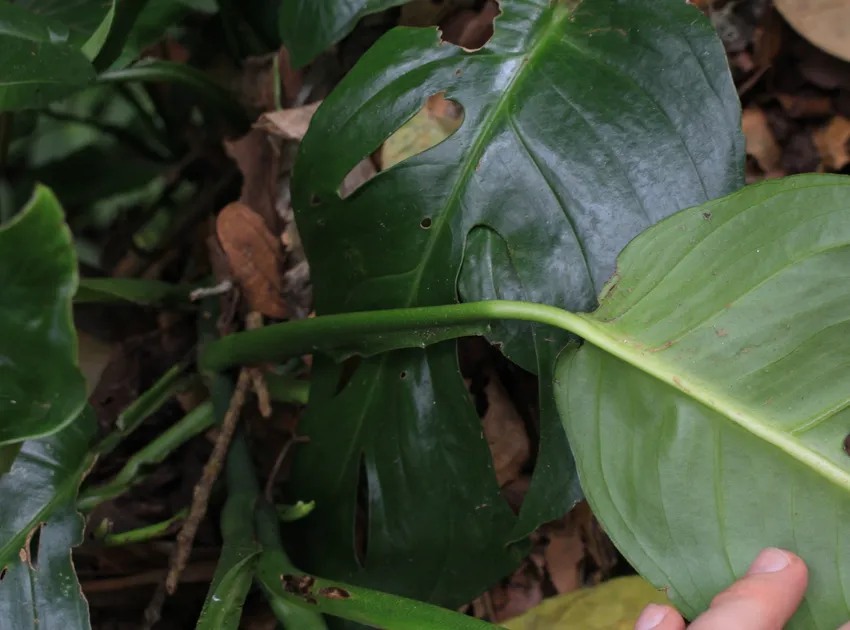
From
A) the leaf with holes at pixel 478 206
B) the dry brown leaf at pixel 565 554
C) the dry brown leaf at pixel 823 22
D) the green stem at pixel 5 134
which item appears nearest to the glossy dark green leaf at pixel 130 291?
the leaf with holes at pixel 478 206

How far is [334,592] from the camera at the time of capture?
0.57 meters

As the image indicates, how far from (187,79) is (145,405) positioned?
406mm

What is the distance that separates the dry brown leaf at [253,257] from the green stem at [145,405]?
12 cm

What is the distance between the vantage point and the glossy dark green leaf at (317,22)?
0.67m

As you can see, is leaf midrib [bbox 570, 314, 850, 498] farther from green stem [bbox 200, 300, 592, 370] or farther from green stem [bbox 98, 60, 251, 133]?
green stem [bbox 98, 60, 251, 133]

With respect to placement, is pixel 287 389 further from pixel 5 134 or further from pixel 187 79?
pixel 5 134

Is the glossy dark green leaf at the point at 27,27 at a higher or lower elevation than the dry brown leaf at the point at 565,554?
higher

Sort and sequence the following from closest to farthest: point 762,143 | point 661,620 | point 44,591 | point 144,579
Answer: point 661,620
point 44,591
point 144,579
point 762,143

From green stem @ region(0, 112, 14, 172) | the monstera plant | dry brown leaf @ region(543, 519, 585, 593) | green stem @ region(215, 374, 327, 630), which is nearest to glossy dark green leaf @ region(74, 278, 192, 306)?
the monstera plant

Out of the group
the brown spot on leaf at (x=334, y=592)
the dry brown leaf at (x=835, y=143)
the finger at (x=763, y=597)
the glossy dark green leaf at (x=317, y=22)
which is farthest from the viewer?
the dry brown leaf at (x=835, y=143)

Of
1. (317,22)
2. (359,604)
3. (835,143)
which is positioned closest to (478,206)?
(317,22)

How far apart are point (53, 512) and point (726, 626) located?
561 mm

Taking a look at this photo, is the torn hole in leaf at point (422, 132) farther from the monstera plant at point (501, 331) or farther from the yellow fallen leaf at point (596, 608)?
the yellow fallen leaf at point (596, 608)

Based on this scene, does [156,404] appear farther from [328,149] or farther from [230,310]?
[328,149]
